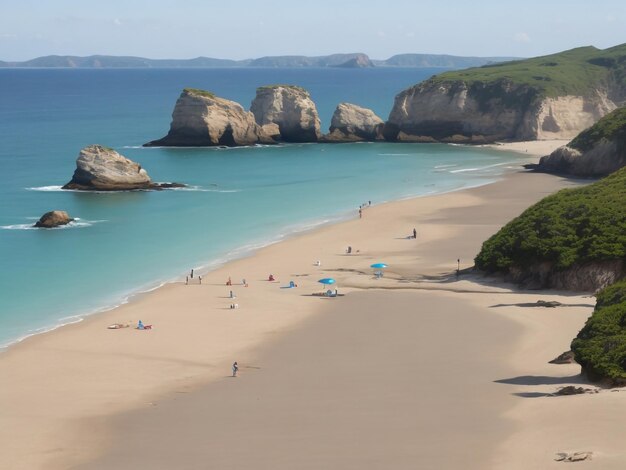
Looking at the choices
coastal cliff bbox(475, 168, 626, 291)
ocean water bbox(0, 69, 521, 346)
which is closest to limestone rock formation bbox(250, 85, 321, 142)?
ocean water bbox(0, 69, 521, 346)

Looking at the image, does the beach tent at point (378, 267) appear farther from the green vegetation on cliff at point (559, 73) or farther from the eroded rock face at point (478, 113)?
the green vegetation on cliff at point (559, 73)

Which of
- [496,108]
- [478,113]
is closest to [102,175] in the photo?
[478,113]

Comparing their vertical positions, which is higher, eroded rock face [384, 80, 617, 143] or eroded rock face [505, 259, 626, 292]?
eroded rock face [384, 80, 617, 143]

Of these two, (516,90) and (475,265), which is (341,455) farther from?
(516,90)

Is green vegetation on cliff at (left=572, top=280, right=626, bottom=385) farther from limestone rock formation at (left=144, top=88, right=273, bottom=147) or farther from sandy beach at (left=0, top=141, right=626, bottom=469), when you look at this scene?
limestone rock formation at (left=144, top=88, right=273, bottom=147)

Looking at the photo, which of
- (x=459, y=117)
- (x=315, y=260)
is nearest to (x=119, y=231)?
(x=315, y=260)

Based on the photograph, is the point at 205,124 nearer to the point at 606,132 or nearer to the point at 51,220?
the point at 606,132
